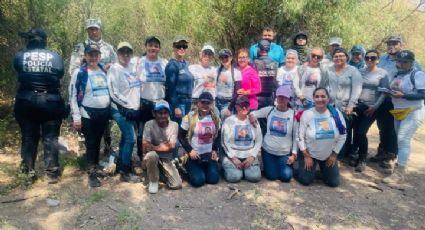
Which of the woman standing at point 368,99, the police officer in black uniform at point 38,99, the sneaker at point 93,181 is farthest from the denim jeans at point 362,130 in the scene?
the police officer in black uniform at point 38,99

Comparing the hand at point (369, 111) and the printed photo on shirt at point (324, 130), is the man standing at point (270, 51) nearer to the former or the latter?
the printed photo on shirt at point (324, 130)

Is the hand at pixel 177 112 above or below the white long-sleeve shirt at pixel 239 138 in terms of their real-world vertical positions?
above

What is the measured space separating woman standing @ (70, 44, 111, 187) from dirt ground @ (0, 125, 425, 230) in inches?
37.5

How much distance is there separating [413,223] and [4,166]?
5.87 meters

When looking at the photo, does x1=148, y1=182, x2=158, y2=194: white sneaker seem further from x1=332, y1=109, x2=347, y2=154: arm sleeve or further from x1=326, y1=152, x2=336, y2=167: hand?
x1=332, y1=109, x2=347, y2=154: arm sleeve

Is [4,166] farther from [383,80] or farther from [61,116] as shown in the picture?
[383,80]

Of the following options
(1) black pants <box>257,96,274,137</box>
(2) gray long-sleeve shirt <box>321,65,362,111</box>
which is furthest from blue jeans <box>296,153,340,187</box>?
(2) gray long-sleeve shirt <box>321,65,362,111</box>

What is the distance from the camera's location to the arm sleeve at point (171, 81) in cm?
555

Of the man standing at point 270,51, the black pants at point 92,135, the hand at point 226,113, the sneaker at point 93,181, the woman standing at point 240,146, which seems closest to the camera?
the black pants at point 92,135

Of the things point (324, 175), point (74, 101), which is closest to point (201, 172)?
point (324, 175)

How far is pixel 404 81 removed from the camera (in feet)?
19.1

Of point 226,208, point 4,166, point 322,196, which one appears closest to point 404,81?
point 322,196

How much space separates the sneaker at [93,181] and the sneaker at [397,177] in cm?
431

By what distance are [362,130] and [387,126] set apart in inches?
20.8
